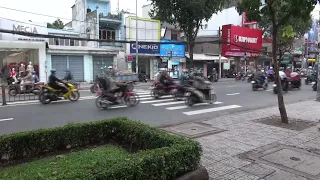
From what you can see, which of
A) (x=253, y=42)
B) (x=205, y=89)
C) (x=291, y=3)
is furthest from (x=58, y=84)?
(x=253, y=42)

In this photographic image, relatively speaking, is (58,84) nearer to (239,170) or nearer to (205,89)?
(205,89)

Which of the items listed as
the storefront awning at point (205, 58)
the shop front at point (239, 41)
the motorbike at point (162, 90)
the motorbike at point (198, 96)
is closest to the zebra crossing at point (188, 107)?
the motorbike at point (198, 96)

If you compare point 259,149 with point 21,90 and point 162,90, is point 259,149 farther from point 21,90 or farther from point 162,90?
point 21,90

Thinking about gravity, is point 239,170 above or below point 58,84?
below

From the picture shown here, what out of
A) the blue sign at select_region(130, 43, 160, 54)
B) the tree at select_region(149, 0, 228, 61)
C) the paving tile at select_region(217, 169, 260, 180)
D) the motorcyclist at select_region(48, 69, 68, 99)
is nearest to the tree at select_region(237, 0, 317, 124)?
the paving tile at select_region(217, 169, 260, 180)

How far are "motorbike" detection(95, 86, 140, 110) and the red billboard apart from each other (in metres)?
23.4

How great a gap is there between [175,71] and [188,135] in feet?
70.3

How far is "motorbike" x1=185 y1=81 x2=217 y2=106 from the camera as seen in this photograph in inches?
462

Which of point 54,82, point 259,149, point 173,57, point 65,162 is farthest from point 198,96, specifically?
point 173,57

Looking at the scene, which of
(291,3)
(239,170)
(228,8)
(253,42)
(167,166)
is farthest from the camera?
(228,8)

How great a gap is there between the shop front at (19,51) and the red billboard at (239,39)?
2049 centimetres

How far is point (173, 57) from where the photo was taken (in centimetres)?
2931

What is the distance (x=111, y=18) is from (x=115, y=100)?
17.7 meters

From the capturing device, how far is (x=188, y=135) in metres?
6.80
